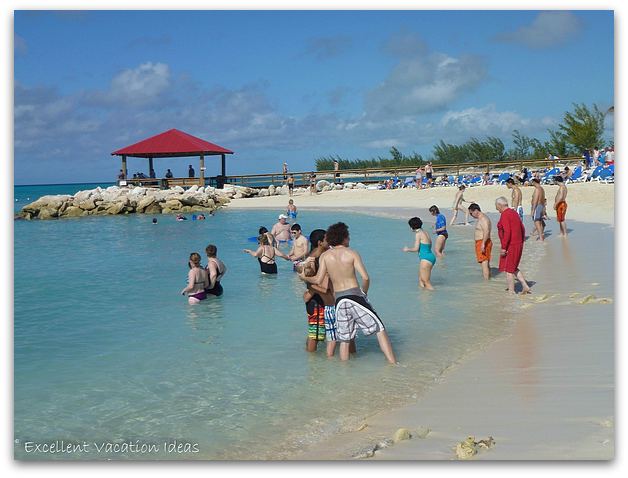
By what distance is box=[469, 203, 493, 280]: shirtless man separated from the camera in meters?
11.0

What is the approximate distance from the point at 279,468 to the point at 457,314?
5.43 m

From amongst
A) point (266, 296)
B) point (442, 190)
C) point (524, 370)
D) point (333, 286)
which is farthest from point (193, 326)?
point (442, 190)

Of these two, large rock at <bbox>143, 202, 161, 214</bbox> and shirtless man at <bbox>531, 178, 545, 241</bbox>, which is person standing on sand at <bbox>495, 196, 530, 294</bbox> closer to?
shirtless man at <bbox>531, 178, 545, 241</bbox>

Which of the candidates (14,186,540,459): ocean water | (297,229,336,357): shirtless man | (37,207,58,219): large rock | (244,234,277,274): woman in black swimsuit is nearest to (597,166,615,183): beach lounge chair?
(14,186,540,459): ocean water

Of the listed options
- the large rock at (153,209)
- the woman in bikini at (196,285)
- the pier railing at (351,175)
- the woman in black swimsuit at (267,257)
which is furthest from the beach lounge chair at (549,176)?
the woman in bikini at (196,285)

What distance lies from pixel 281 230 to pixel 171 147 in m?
23.3

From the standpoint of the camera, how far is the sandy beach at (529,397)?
4.35 metres

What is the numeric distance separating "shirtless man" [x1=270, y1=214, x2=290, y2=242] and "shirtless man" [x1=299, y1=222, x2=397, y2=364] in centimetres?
995

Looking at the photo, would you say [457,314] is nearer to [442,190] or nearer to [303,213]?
[303,213]

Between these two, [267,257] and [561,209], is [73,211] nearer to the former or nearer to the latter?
[267,257]

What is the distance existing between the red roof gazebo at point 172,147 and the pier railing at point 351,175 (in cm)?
380

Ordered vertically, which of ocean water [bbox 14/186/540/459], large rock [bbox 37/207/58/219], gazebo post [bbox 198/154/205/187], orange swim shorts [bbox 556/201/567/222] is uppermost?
gazebo post [bbox 198/154/205/187]

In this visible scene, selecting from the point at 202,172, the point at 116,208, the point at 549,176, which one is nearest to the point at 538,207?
the point at 549,176

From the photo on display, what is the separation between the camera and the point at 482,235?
442 inches
